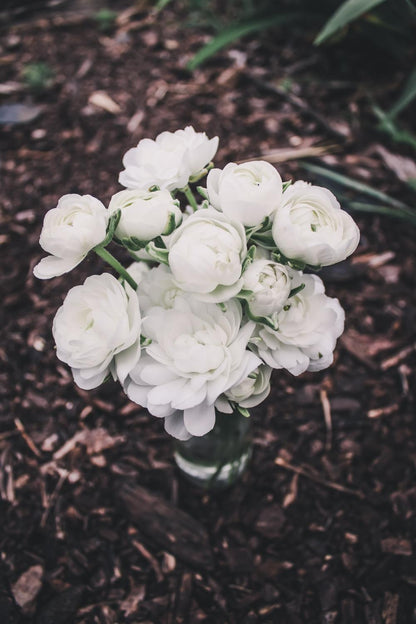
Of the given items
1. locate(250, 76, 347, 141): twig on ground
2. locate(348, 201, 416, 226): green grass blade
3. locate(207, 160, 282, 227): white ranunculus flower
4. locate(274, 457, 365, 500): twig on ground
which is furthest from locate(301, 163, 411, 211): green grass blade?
locate(207, 160, 282, 227): white ranunculus flower

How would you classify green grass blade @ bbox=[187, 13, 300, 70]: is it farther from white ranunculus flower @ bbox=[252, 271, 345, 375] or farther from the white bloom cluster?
white ranunculus flower @ bbox=[252, 271, 345, 375]

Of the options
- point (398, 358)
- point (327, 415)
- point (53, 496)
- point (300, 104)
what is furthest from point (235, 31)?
point (53, 496)

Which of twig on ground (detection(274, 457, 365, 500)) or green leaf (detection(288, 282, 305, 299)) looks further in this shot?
twig on ground (detection(274, 457, 365, 500))

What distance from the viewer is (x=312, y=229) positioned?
0.66 m

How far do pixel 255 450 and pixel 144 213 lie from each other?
0.84 meters

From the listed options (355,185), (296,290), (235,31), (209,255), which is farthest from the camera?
(235,31)

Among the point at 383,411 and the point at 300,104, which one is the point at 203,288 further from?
the point at 300,104

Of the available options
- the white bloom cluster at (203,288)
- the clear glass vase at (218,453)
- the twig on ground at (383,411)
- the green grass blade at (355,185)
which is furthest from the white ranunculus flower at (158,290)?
the green grass blade at (355,185)

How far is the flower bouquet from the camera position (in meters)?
0.64

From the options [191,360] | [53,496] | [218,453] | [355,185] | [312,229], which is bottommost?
[53,496]

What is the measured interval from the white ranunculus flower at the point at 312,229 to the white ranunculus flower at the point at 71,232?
0.76 ft

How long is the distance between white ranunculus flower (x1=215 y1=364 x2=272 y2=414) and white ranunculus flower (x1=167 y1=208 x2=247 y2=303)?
0.46ft

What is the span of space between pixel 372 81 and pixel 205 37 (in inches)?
30.9

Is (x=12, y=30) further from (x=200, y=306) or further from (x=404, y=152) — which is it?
(x=200, y=306)
